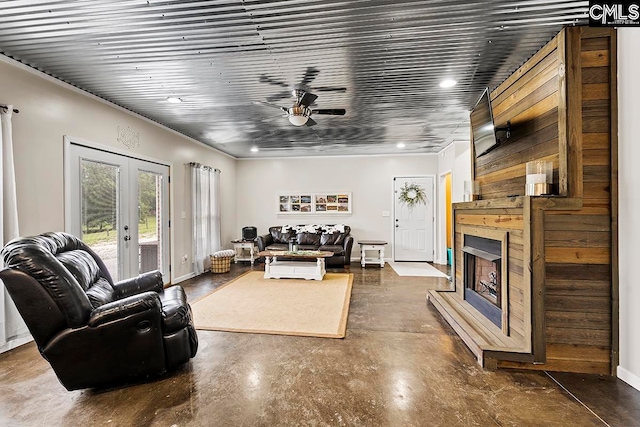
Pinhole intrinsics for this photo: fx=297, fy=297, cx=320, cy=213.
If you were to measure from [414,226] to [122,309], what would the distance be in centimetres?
626

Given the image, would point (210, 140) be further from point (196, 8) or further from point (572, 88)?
point (572, 88)

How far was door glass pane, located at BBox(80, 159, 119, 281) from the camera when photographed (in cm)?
352

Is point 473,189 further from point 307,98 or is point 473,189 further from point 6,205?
point 6,205

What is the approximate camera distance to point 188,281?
525 centimetres

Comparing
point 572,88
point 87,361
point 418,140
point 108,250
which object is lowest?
point 87,361

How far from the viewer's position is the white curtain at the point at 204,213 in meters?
5.68

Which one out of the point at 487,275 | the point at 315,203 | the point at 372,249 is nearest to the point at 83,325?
the point at 487,275

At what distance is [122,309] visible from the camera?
198cm

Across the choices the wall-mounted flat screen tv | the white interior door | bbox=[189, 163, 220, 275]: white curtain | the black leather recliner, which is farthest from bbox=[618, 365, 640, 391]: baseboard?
bbox=[189, 163, 220, 275]: white curtain

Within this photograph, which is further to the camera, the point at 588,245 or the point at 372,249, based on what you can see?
the point at 372,249

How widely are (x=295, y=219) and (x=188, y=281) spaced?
3.06m

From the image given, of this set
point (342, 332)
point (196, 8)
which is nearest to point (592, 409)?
point (342, 332)

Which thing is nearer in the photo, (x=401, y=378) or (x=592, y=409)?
(x=592, y=409)

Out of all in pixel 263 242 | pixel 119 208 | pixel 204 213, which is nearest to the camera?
pixel 119 208
